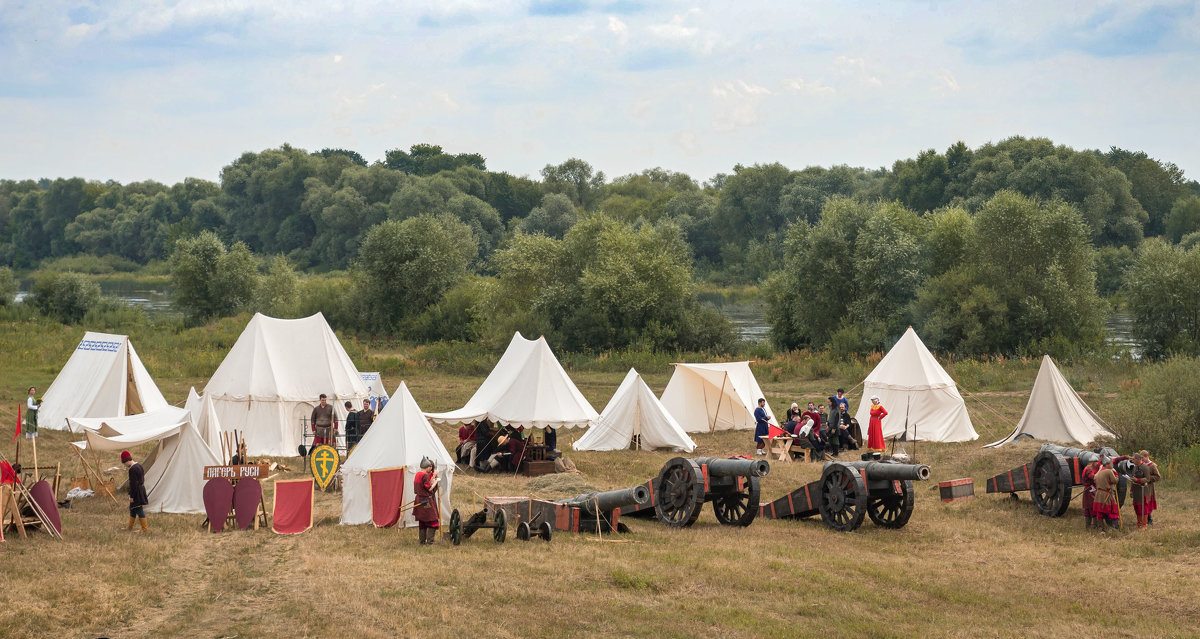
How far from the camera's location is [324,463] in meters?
16.7

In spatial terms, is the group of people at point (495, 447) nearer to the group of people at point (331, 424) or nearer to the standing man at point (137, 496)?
the group of people at point (331, 424)

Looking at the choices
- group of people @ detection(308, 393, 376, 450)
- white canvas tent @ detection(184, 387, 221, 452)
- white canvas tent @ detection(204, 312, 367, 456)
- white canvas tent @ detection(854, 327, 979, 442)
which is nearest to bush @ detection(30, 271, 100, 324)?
white canvas tent @ detection(204, 312, 367, 456)

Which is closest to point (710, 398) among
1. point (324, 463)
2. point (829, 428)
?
point (829, 428)

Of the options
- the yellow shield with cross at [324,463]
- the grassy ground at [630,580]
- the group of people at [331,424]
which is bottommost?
the grassy ground at [630,580]

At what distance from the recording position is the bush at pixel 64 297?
2005 inches

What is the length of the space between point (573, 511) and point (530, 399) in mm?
6586

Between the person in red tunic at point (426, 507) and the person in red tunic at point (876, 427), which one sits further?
the person in red tunic at point (876, 427)

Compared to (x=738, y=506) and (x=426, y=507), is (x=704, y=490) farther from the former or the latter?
(x=426, y=507)

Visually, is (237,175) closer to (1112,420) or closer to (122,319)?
(122,319)

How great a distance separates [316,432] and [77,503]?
4.83 metres

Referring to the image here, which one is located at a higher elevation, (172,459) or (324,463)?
(172,459)

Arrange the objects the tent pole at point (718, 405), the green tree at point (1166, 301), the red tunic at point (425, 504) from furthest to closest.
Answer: the green tree at point (1166, 301) → the tent pole at point (718, 405) → the red tunic at point (425, 504)

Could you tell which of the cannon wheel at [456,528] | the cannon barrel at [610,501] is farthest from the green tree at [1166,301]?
the cannon wheel at [456,528]

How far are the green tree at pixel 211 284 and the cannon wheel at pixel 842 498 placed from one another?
46.8 m
